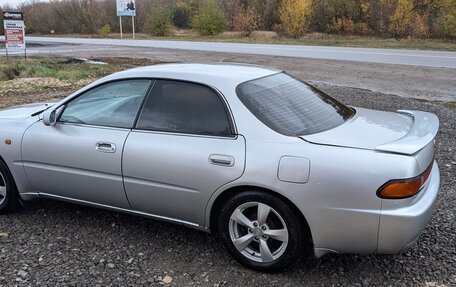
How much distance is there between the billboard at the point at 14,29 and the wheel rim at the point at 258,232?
53.6ft

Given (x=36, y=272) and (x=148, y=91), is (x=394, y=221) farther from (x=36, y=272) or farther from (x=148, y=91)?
(x=36, y=272)

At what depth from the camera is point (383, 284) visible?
3.17 m

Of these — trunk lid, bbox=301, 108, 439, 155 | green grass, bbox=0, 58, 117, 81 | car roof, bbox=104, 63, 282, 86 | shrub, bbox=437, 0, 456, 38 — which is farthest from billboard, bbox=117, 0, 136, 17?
trunk lid, bbox=301, 108, 439, 155

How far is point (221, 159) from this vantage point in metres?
3.20

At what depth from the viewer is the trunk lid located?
3004mm

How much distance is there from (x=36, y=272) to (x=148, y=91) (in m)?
1.62

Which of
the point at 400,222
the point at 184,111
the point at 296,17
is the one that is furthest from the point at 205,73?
the point at 296,17

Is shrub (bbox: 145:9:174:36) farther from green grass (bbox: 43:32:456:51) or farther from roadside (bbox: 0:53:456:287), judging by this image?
roadside (bbox: 0:53:456:287)

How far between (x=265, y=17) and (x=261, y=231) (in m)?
47.2

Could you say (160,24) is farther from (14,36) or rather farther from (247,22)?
(14,36)

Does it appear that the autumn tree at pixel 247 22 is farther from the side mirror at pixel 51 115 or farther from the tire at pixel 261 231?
the tire at pixel 261 231

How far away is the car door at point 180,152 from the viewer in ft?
10.6

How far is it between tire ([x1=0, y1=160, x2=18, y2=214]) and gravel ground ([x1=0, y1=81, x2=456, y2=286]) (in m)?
0.11

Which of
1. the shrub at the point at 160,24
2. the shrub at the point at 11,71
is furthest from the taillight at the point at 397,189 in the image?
the shrub at the point at 160,24
